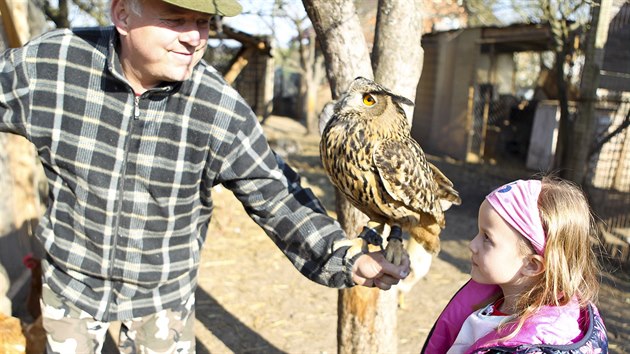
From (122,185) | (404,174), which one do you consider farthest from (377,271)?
(122,185)

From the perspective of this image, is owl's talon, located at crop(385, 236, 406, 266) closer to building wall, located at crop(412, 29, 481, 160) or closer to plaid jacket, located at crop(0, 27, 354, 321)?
plaid jacket, located at crop(0, 27, 354, 321)

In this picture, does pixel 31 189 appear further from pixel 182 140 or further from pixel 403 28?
pixel 403 28

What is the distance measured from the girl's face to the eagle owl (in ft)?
1.05

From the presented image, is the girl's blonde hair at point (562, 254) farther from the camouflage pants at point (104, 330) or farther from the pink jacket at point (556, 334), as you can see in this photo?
the camouflage pants at point (104, 330)

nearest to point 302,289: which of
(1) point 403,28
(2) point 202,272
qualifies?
(2) point 202,272

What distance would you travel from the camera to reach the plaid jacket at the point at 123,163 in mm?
2064

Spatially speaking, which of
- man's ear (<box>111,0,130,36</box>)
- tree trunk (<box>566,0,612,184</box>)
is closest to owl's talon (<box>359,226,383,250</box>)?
man's ear (<box>111,0,130,36</box>)

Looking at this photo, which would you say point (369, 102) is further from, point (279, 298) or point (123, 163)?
point (279, 298)

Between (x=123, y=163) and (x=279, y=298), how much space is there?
3.26m

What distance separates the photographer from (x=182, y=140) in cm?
207

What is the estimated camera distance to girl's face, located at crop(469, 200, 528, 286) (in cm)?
157

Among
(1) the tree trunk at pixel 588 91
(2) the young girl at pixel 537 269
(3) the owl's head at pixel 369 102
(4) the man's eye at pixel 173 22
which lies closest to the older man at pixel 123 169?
(4) the man's eye at pixel 173 22

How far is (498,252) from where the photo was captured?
1585mm

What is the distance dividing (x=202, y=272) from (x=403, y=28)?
3.74 metres
